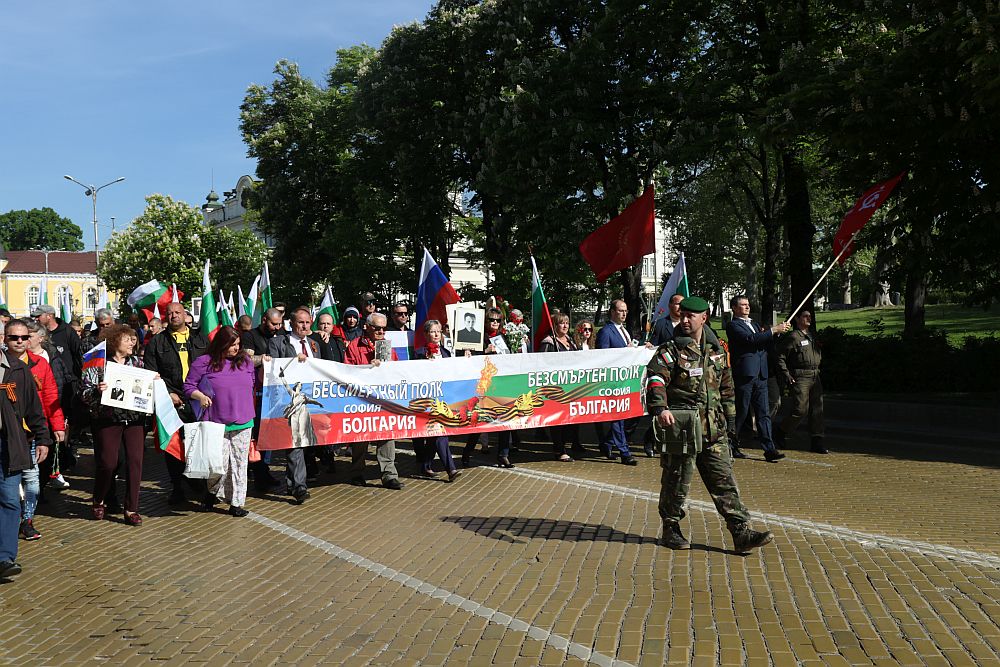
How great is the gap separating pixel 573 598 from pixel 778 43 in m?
16.6

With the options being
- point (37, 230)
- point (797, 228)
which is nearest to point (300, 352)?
point (797, 228)

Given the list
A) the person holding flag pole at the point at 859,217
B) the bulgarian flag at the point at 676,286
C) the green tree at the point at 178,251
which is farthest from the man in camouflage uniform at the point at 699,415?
the green tree at the point at 178,251

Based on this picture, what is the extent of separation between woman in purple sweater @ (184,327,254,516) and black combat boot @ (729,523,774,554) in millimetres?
4683

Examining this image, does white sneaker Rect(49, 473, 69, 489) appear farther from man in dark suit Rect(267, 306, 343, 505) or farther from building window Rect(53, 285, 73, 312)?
building window Rect(53, 285, 73, 312)

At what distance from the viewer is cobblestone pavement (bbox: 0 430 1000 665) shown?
5.05 m

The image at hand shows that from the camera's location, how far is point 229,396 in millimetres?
8711

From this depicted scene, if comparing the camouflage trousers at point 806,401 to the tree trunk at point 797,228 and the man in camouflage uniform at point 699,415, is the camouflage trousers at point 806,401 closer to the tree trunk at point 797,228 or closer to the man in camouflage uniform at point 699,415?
the man in camouflage uniform at point 699,415

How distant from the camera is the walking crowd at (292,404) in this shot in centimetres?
689

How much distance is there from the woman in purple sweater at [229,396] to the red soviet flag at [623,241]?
19.6 ft

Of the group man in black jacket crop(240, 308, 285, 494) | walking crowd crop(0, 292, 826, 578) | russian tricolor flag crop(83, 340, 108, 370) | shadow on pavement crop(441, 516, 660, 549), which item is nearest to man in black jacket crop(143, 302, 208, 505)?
walking crowd crop(0, 292, 826, 578)

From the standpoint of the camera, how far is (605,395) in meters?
11.7

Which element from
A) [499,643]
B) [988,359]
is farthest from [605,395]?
[988,359]

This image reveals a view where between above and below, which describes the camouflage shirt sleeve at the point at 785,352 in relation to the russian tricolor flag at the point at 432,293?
below

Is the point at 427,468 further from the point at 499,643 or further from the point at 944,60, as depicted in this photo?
the point at 944,60
